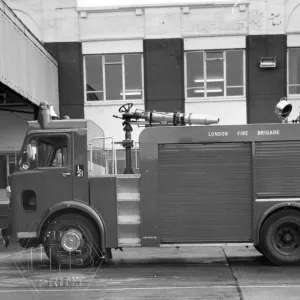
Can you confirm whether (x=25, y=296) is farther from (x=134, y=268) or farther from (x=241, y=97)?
(x=241, y=97)

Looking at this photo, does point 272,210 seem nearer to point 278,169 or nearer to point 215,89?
point 278,169

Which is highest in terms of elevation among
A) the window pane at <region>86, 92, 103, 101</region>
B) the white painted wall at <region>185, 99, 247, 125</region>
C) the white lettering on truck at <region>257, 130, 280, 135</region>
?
the window pane at <region>86, 92, 103, 101</region>

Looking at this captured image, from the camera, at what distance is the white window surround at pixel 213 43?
16766mm

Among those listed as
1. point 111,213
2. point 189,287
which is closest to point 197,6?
point 111,213

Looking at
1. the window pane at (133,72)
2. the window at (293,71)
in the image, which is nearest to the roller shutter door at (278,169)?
the window at (293,71)

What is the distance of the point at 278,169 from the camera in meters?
8.74

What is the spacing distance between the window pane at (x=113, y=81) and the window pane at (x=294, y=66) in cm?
629

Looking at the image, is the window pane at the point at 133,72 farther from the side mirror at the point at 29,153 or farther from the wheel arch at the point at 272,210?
the wheel arch at the point at 272,210

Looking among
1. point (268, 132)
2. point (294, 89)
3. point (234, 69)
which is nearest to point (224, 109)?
point (234, 69)

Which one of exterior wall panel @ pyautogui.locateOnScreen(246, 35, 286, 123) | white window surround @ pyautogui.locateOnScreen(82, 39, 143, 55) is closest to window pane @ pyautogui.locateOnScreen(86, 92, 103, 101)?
white window surround @ pyautogui.locateOnScreen(82, 39, 143, 55)

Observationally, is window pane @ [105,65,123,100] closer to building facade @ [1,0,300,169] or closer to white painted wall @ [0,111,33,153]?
building facade @ [1,0,300,169]

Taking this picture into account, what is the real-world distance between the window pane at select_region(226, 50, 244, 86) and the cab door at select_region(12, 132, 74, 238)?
962 cm

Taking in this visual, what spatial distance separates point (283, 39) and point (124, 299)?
42.1ft

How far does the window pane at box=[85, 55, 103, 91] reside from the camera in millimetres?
17219
